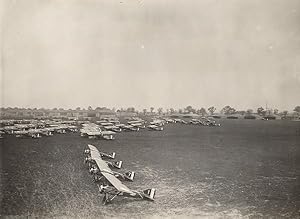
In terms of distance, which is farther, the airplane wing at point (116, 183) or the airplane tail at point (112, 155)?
the airplane tail at point (112, 155)

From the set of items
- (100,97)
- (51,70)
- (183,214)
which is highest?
(51,70)

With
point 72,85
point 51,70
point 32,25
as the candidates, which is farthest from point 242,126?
point 32,25

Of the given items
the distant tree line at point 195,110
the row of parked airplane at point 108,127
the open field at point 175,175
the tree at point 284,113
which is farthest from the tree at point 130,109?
the tree at point 284,113

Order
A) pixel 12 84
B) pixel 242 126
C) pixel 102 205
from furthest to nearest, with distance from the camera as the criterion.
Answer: pixel 242 126 < pixel 12 84 < pixel 102 205

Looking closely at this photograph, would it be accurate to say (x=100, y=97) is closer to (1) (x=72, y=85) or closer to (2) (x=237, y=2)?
(1) (x=72, y=85)

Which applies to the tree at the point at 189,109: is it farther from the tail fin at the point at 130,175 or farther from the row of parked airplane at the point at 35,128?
the row of parked airplane at the point at 35,128

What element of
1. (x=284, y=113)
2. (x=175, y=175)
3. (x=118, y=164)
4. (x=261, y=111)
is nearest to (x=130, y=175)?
(x=118, y=164)

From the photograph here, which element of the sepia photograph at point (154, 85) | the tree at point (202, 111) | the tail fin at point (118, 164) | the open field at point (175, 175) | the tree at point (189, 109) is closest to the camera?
the open field at point (175, 175)
